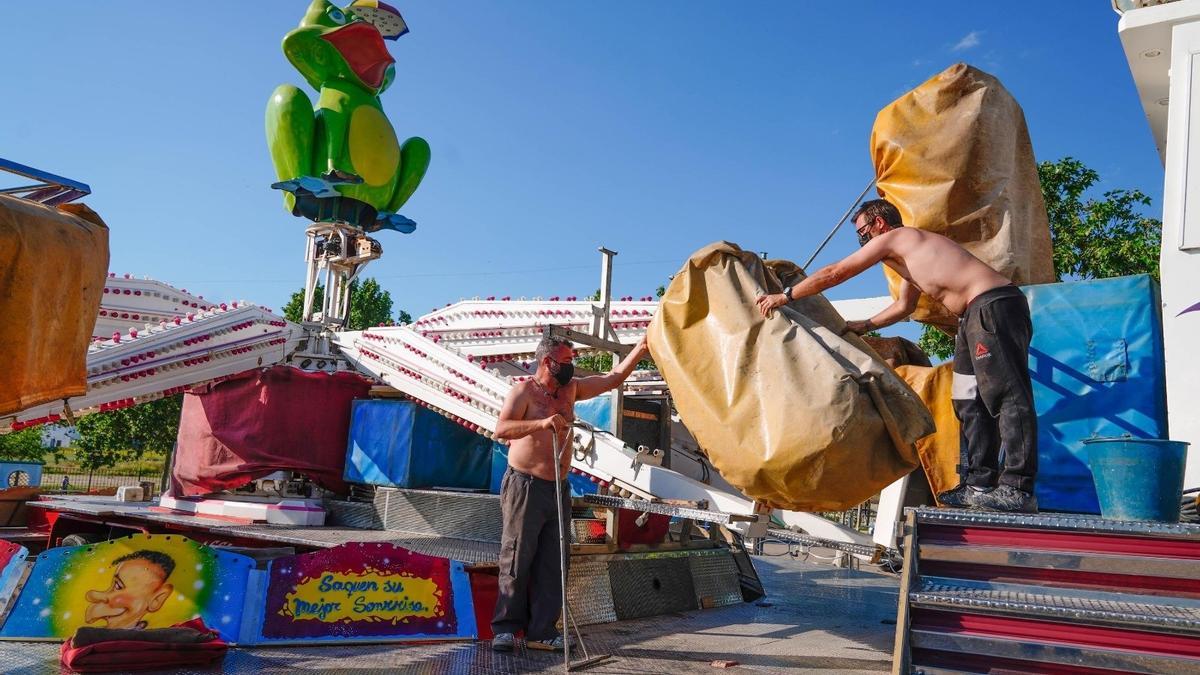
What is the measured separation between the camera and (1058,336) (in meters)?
4.91

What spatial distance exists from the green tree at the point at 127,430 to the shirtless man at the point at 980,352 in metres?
25.3

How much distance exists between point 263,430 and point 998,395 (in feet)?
30.0

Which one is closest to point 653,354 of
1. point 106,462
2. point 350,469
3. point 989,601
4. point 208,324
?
point 989,601

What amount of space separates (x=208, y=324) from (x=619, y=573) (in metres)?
7.20

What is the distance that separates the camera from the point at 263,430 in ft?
34.5

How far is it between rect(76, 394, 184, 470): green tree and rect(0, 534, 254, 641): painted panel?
22.7 metres

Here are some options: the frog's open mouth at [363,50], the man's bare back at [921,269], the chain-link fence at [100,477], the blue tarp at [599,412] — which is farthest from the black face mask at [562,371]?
the chain-link fence at [100,477]

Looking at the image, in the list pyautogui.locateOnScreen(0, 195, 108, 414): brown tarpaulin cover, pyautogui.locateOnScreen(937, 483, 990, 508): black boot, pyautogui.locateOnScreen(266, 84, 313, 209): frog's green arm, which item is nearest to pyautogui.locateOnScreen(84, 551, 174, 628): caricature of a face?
pyautogui.locateOnScreen(0, 195, 108, 414): brown tarpaulin cover

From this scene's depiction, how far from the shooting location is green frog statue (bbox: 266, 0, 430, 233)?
12.0m

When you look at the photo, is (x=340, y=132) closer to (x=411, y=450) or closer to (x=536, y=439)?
(x=411, y=450)

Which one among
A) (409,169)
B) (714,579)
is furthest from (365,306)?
(714,579)

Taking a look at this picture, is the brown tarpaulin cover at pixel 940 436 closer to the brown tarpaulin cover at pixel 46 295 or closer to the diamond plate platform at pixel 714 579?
the diamond plate platform at pixel 714 579

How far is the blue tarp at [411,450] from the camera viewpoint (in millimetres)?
9930

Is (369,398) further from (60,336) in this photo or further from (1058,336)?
(1058,336)
